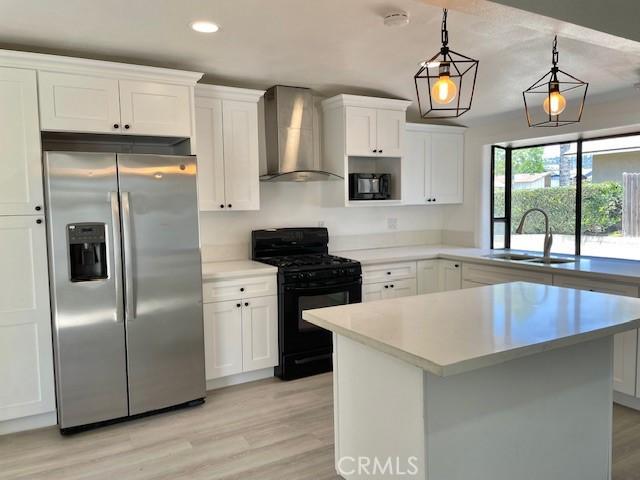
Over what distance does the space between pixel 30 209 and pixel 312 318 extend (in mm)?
1946

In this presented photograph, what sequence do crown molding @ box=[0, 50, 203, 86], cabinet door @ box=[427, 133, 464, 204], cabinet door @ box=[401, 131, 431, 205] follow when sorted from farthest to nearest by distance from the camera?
cabinet door @ box=[427, 133, 464, 204] < cabinet door @ box=[401, 131, 431, 205] < crown molding @ box=[0, 50, 203, 86]

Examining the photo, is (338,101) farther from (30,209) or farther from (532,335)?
(532,335)

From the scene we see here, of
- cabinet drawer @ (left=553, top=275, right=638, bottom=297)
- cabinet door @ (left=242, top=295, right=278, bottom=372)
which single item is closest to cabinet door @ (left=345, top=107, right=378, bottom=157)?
cabinet door @ (left=242, top=295, right=278, bottom=372)

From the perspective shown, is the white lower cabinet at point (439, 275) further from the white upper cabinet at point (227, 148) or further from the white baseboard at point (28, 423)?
the white baseboard at point (28, 423)

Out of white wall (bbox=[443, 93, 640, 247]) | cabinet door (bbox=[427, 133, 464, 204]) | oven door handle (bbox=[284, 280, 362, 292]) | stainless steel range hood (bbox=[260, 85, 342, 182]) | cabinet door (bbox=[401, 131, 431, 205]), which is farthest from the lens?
cabinet door (bbox=[427, 133, 464, 204])

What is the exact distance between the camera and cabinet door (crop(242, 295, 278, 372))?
3.70 metres

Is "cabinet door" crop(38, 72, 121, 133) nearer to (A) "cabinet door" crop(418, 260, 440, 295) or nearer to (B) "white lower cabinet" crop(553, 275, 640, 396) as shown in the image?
(A) "cabinet door" crop(418, 260, 440, 295)

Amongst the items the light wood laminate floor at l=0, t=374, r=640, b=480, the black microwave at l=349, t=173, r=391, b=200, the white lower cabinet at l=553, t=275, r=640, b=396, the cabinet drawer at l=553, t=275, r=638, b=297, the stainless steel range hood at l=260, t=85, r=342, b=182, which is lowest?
the light wood laminate floor at l=0, t=374, r=640, b=480

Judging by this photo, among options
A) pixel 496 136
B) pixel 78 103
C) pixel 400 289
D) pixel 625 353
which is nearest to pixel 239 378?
pixel 400 289

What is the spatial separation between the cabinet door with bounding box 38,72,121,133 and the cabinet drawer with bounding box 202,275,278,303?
125 cm

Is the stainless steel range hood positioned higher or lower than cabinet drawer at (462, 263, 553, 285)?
higher

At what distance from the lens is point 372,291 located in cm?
429

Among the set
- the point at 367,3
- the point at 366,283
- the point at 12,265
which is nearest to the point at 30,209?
the point at 12,265

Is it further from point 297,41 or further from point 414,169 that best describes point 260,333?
point 414,169
